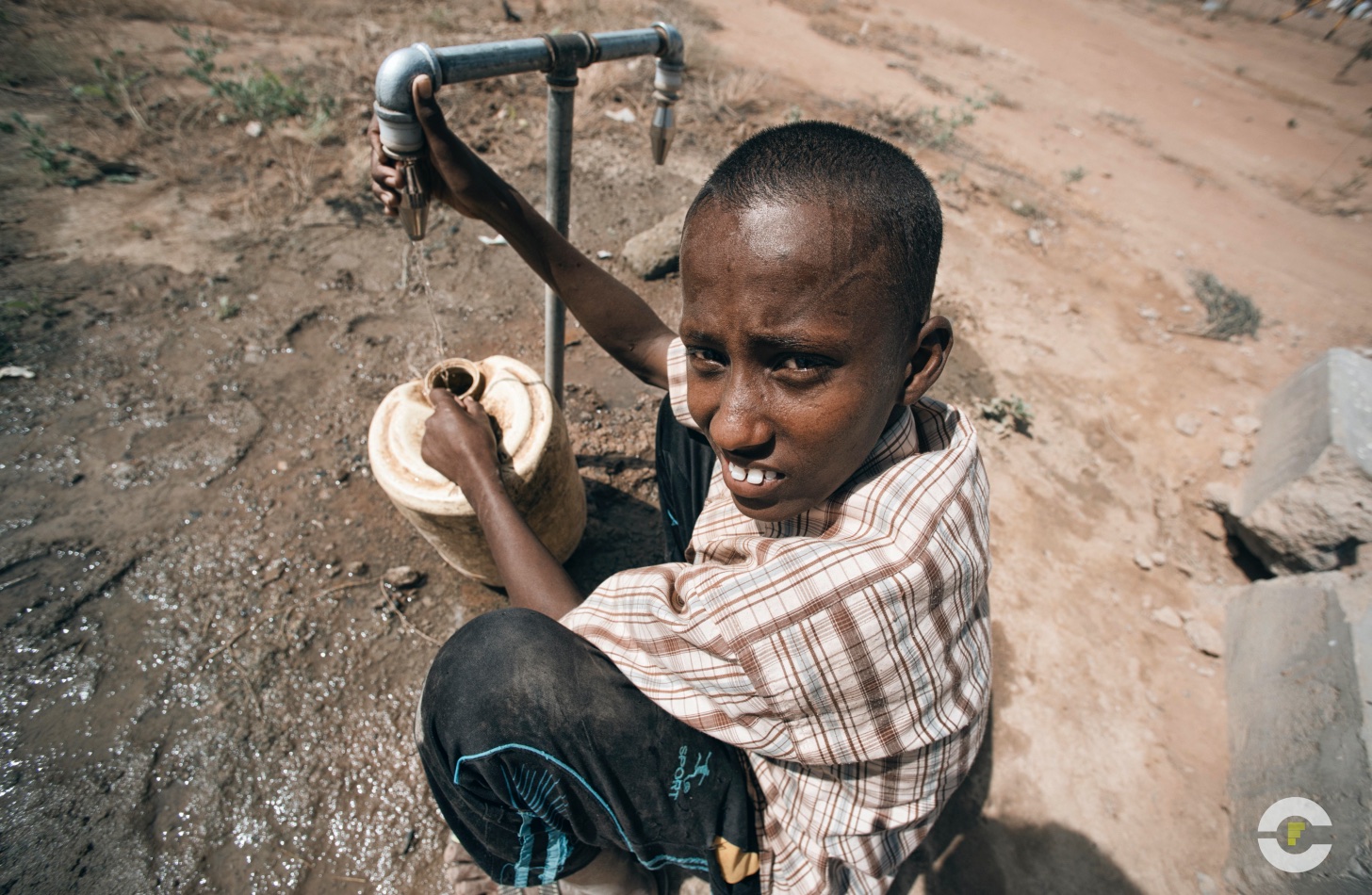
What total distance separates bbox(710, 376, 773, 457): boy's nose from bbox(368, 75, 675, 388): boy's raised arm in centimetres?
81

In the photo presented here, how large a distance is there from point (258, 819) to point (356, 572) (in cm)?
79

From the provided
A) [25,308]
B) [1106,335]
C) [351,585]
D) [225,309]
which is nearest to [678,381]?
[351,585]

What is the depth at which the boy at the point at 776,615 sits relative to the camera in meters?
0.95

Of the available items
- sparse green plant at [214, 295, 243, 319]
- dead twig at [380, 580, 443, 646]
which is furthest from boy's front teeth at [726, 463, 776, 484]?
sparse green plant at [214, 295, 243, 319]

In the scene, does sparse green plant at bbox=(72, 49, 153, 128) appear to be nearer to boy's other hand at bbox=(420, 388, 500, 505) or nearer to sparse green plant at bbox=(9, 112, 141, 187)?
sparse green plant at bbox=(9, 112, 141, 187)

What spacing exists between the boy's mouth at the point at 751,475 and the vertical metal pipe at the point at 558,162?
1040mm

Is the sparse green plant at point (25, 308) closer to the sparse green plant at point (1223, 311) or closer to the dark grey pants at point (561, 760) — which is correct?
the dark grey pants at point (561, 760)

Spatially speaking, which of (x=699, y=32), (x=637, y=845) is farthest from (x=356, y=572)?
(x=699, y=32)

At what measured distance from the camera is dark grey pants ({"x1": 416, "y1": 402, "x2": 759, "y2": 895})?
1109 millimetres

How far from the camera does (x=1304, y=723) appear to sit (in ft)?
6.25

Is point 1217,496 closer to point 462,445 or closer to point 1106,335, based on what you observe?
point 1106,335

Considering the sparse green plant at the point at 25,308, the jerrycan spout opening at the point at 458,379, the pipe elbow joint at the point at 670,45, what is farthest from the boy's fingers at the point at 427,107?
the sparse green plant at the point at 25,308

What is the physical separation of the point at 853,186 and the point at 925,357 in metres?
0.34

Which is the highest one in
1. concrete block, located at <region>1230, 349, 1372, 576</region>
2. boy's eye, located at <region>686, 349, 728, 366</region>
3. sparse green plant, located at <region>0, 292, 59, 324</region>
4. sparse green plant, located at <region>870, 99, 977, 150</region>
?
boy's eye, located at <region>686, 349, 728, 366</region>
